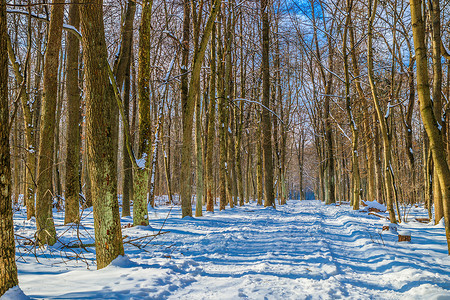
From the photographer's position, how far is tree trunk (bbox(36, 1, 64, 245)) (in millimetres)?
5250

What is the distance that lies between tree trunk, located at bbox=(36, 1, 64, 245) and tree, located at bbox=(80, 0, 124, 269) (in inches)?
66.5

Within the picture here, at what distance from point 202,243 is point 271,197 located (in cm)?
888

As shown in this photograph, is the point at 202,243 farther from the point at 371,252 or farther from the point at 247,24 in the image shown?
the point at 247,24

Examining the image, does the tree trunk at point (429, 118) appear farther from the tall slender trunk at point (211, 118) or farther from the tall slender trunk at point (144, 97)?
the tall slender trunk at point (211, 118)

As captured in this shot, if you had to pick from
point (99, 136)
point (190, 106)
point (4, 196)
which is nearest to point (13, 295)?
point (4, 196)

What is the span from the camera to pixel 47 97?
215 inches

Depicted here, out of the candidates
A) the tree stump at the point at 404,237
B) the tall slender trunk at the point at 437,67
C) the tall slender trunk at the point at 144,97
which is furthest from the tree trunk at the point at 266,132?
the tree stump at the point at 404,237

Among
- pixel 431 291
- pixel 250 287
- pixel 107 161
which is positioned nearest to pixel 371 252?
pixel 431 291

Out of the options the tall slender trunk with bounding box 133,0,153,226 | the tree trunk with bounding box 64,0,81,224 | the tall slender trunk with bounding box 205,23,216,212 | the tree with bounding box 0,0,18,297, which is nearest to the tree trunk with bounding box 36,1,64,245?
the tree trunk with bounding box 64,0,81,224

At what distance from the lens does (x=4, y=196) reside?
2475 millimetres

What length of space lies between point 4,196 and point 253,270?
10.1ft

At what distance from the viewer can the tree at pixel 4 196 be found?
2469 millimetres

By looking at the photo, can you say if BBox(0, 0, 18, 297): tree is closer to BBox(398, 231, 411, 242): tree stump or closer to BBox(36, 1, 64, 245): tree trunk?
BBox(36, 1, 64, 245): tree trunk

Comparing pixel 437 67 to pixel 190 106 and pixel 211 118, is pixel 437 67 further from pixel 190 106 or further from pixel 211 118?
pixel 211 118
